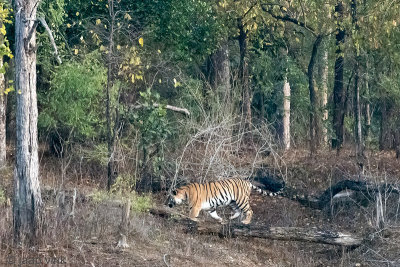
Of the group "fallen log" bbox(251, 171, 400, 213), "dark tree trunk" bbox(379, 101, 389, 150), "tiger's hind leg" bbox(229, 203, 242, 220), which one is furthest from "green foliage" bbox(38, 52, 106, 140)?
"dark tree trunk" bbox(379, 101, 389, 150)

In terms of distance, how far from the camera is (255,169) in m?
18.3

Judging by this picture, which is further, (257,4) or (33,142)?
(257,4)

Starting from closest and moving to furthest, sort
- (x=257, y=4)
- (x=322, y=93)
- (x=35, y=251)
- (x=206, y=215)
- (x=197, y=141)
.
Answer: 1. (x=35, y=251)
2. (x=206, y=215)
3. (x=197, y=141)
4. (x=257, y=4)
5. (x=322, y=93)

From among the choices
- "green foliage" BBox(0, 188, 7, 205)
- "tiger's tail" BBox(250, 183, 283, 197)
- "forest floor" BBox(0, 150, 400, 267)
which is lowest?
"forest floor" BBox(0, 150, 400, 267)

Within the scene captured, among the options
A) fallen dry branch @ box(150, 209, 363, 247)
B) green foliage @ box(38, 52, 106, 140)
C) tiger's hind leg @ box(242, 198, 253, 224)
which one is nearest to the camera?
fallen dry branch @ box(150, 209, 363, 247)

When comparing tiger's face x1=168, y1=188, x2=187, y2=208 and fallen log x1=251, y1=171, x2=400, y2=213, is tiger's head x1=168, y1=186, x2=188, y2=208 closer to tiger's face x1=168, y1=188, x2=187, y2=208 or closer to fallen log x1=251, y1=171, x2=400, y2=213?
tiger's face x1=168, y1=188, x2=187, y2=208

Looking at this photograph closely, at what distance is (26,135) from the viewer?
10516 millimetres

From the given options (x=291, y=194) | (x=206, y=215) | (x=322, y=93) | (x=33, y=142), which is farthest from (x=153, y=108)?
(x=322, y=93)

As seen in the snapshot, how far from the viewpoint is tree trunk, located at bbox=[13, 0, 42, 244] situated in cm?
1045

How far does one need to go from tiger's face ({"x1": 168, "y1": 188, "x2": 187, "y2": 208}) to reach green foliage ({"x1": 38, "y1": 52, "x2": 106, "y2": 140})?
4.46m

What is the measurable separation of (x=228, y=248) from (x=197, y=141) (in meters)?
5.09

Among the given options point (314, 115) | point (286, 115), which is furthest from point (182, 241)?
point (286, 115)

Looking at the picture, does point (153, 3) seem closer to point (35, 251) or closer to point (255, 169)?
point (255, 169)

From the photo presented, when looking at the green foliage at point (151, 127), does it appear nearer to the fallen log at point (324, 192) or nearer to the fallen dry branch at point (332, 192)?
the fallen log at point (324, 192)
